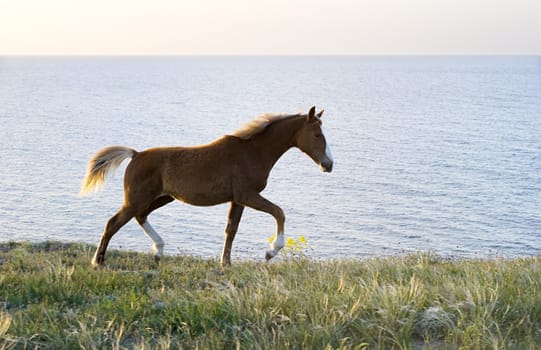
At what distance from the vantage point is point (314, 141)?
10633mm

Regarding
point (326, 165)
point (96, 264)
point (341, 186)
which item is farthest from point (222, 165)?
point (341, 186)

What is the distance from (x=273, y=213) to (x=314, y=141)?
1.31m

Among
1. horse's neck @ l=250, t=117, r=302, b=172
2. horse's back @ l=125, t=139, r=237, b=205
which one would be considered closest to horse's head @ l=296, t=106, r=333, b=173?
horse's neck @ l=250, t=117, r=302, b=172

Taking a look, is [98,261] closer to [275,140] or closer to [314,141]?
[275,140]

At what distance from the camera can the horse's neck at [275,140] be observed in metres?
10.7

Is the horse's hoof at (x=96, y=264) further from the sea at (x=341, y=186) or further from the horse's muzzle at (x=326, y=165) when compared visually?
the sea at (x=341, y=186)

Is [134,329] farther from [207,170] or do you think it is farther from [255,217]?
[255,217]

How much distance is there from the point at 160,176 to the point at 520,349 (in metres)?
6.38

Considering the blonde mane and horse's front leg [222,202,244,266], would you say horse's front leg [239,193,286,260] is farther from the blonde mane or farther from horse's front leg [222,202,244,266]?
the blonde mane

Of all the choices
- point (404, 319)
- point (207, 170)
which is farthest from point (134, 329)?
point (207, 170)

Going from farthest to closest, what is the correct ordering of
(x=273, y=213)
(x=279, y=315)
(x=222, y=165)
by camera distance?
(x=222, y=165)
(x=273, y=213)
(x=279, y=315)

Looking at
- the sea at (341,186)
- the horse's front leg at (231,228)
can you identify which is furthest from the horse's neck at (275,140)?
the sea at (341,186)

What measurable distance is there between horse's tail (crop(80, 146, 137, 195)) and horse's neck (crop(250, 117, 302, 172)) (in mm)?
2017

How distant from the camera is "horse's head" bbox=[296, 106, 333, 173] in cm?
1062
